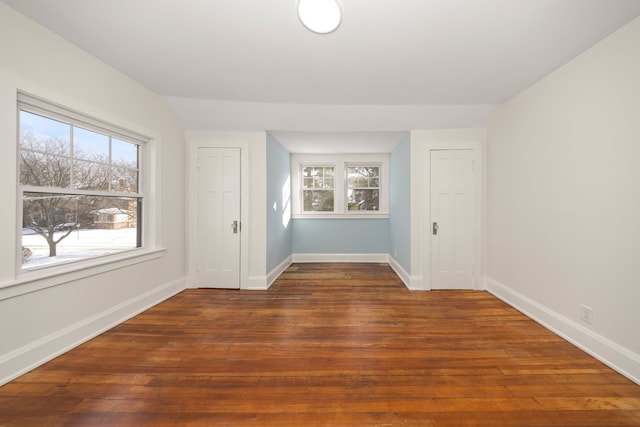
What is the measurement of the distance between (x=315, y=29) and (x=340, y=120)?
1574 mm

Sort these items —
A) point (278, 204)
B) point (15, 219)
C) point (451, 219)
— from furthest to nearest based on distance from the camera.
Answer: point (278, 204)
point (451, 219)
point (15, 219)

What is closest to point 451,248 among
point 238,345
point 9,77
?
point 238,345

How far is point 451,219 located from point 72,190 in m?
4.24

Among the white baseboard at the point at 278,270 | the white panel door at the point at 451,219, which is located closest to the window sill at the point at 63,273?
the white baseboard at the point at 278,270

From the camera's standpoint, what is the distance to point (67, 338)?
2117 mm

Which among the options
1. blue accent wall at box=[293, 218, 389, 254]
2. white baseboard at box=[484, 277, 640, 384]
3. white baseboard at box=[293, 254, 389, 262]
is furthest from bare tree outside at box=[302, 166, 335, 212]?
white baseboard at box=[484, 277, 640, 384]

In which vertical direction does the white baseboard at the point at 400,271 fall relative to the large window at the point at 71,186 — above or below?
below

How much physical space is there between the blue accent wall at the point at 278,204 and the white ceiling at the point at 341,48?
103 cm

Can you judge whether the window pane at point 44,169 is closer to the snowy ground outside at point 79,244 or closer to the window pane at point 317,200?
the snowy ground outside at point 79,244

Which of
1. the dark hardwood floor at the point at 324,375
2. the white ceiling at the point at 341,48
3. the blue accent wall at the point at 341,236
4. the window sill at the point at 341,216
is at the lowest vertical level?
the dark hardwood floor at the point at 324,375

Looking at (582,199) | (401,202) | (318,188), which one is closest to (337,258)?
(318,188)

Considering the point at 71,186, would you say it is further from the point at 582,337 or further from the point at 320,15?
the point at 582,337

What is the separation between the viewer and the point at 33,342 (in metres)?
1.89

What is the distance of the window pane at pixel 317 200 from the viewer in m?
5.81
